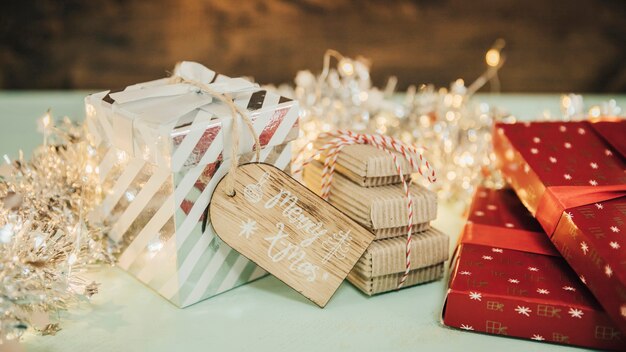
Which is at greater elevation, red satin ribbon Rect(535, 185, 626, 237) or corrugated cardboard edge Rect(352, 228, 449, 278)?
red satin ribbon Rect(535, 185, 626, 237)

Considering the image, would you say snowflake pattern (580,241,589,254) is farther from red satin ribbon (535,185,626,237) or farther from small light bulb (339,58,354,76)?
small light bulb (339,58,354,76)

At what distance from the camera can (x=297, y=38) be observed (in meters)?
2.11

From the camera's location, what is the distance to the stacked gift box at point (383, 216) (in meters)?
1.07

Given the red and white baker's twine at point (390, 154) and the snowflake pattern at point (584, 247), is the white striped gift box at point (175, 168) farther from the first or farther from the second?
the snowflake pattern at point (584, 247)

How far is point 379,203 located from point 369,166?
7 centimetres

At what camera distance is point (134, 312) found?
1.07m

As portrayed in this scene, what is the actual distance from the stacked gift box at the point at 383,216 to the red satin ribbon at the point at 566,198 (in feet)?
0.57

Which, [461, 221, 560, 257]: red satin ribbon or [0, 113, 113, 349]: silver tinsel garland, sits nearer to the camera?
[0, 113, 113, 349]: silver tinsel garland

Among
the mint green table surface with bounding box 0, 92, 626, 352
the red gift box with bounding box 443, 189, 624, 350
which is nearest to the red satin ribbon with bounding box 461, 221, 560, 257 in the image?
the red gift box with bounding box 443, 189, 624, 350

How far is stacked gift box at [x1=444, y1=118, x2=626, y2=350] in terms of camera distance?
0.96 meters

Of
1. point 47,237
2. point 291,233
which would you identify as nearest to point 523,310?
point 291,233

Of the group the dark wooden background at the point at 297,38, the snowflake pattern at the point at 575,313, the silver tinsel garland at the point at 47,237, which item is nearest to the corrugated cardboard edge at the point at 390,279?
the snowflake pattern at the point at 575,313

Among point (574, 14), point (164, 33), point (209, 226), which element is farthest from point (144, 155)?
point (574, 14)

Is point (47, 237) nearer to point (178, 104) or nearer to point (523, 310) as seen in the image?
point (178, 104)
